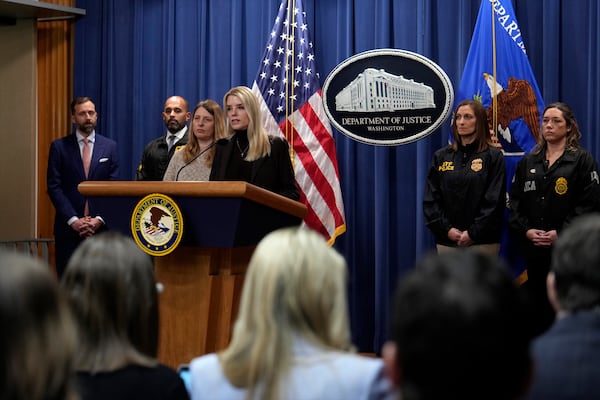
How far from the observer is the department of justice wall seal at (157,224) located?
133 inches

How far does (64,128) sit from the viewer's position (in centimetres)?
723

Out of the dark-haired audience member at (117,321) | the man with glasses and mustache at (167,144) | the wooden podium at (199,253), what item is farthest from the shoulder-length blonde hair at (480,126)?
the dark-haired audience member at (117,321)

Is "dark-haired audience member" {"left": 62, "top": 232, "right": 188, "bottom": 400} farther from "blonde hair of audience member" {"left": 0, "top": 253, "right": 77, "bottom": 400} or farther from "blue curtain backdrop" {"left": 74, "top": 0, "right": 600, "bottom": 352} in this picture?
"blue curtain backdrop" {"left": 74, "top": 0, "right": 600, "bottom": 352}

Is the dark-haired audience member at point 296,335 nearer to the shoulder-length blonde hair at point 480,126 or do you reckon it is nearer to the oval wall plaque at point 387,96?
the shoulder-length blonde hair at point 480,126

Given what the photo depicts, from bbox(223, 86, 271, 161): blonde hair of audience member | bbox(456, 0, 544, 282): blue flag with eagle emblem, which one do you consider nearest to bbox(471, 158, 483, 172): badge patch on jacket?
bbox(456, 0, 544, 282): blue flag with eagle emblem

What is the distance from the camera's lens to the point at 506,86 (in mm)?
5484

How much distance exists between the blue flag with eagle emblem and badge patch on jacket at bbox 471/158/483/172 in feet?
0.89

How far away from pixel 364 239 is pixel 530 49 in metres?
1.78

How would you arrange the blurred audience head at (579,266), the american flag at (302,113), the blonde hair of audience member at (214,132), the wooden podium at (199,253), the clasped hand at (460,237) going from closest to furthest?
the blurred audience head at (579,266) → the wooden podium at (199,253) → the blonde hair of audience member at (214,132) → the clasped hand at (460,237) → the american flag at (302,113)

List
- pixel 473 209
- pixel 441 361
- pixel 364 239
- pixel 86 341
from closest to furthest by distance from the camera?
1. pixel 441 361
2. pixel 86 341
3. pixel 473 209
4. pixel 364 239

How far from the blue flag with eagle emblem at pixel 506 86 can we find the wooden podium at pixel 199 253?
2.40 meters

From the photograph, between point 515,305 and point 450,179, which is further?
point 450,179

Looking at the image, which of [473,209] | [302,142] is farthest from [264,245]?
[302,142]

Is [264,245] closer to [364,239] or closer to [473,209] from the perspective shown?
[473,209]
